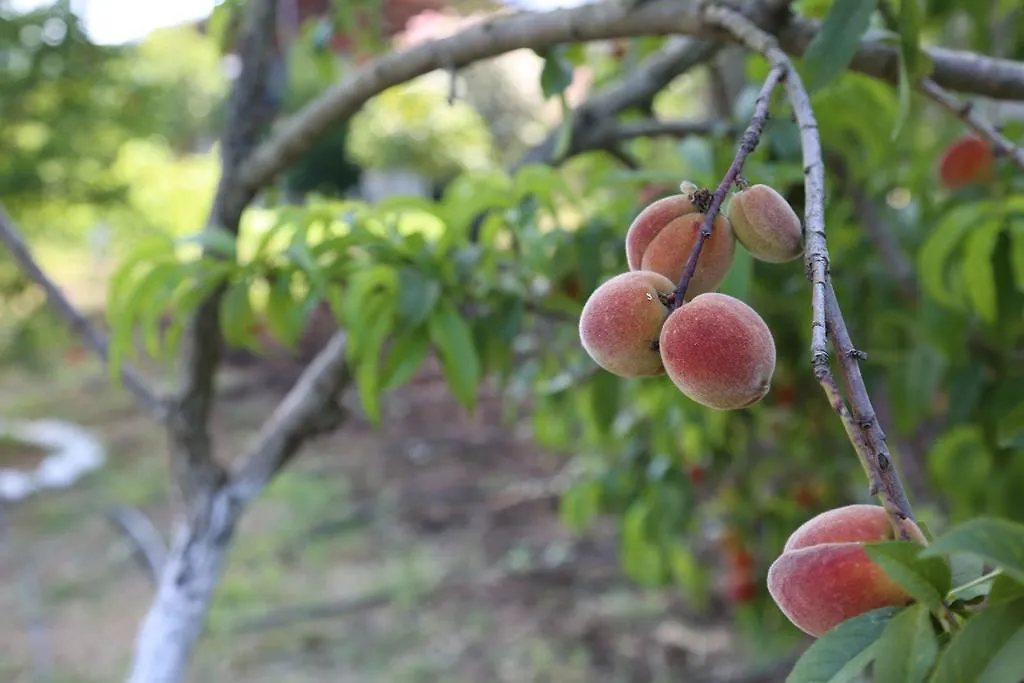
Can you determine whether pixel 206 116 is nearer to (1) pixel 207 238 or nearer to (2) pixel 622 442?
(2) pixel 622 442

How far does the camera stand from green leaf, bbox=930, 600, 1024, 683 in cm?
30

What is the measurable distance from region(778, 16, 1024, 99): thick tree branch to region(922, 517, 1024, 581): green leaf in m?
0.44

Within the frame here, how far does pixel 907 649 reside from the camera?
0.31 m

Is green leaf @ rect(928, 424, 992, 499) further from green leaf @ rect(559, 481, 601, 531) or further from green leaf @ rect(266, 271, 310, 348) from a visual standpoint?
green leaf @ rect(266, 271, 310, 348)

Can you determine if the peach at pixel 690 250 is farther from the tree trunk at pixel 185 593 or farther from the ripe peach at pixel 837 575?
the tree trunk at pixel 185 593

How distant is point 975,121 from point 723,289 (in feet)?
0.58

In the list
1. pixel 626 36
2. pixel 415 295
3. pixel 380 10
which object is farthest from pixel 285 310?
pixel 380 10

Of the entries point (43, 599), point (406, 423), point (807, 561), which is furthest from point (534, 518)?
point (807, 561)

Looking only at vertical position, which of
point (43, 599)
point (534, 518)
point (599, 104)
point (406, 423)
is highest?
point (599, 104)

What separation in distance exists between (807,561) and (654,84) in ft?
2.86

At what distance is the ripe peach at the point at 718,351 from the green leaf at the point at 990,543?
9 centimetres

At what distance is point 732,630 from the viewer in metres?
2.37

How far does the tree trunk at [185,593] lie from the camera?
1.03 metres

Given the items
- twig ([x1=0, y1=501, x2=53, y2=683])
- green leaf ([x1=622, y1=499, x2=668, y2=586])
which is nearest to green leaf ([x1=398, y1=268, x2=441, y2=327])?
green leaf ([x1=622, y1=499, x2=668, y2=586])
